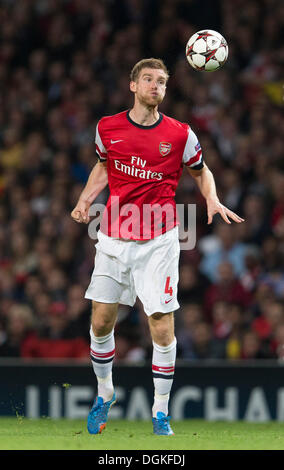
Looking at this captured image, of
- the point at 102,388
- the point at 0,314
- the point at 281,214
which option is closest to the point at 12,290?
the point at 0,314

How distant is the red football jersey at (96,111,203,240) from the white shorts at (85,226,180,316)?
7 cm

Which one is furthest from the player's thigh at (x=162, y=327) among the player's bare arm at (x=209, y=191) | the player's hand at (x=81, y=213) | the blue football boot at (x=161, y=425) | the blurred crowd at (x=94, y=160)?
the blurred crowd at (x=94, y=160)

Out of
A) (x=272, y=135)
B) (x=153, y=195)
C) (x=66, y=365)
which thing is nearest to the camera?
(x=153, y=195)

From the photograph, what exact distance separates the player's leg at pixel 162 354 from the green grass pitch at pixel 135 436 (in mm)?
259

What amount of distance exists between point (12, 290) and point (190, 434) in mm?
4767

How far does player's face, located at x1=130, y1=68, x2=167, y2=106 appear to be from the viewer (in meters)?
6.65

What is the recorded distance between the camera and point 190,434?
7.02 metres

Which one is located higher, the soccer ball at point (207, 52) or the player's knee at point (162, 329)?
the soccer ball at point (207, 52)

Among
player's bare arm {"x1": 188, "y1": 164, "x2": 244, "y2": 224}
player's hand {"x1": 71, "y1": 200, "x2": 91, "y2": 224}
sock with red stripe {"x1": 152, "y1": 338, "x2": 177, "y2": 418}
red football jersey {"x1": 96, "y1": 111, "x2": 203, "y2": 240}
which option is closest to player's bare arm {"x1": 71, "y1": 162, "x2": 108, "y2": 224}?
player's hand {"x1": 71, "y1": 200, "x2": 91, "y2": 224}

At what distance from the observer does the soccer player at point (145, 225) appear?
6.69 m

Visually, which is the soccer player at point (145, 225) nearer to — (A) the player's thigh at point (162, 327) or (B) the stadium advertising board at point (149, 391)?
(A) the player's thigh at point (162, 327)

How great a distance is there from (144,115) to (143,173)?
40 centimetres

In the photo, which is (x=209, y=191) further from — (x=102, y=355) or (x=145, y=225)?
(x=102, y=355)

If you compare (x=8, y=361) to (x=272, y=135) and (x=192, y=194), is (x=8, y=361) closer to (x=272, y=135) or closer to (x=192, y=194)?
(x=192, y=194)
